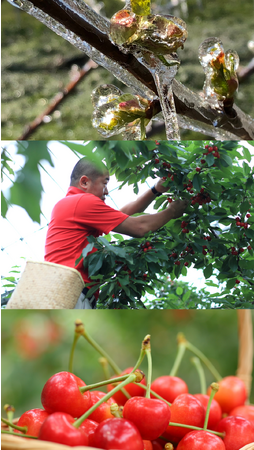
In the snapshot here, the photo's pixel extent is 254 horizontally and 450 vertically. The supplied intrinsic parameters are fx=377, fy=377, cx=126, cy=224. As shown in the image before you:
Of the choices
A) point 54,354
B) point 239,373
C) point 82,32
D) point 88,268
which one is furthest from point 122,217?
point 54,354

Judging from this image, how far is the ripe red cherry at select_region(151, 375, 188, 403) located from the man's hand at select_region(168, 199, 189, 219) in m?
0.21

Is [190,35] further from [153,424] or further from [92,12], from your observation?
[153,424]

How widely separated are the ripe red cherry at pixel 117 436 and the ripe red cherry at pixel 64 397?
0.11ft

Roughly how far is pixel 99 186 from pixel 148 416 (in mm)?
195

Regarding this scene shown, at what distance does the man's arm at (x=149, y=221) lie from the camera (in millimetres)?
333

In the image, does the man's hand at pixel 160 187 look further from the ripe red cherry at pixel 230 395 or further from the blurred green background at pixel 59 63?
the blurred green background at pixel 59 63

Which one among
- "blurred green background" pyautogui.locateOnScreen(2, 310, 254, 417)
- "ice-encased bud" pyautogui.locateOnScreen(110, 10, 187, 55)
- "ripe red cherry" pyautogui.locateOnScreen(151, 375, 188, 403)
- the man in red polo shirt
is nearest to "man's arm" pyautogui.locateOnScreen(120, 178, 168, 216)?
the man in red polo shirt

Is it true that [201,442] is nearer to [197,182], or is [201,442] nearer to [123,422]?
[123,422]

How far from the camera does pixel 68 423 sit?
277 mm

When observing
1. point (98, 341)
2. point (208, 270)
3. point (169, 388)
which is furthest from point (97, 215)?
point (98, 341)

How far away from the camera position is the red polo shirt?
33 cm

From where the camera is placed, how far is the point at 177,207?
340 millimetres

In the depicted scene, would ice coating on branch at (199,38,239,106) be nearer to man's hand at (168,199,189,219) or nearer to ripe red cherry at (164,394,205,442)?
man's hand at (168,199,189,219)

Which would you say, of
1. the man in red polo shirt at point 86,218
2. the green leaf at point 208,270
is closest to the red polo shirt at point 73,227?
the man in red polo shirt at point 86,218
